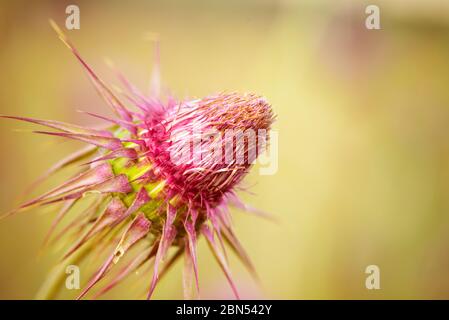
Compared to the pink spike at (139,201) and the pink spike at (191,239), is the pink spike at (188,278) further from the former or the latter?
the pink spike at (139,201)

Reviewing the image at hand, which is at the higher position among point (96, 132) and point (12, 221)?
point (96, 132)

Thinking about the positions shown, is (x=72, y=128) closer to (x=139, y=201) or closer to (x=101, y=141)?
(x=101, y=141)

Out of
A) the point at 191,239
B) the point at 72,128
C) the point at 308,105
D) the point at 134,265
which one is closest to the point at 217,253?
the point at 191,239

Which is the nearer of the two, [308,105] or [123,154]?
[123,154]

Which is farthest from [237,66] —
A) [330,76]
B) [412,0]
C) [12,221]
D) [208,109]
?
[208,109]

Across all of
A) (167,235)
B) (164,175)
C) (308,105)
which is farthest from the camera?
(308,105)

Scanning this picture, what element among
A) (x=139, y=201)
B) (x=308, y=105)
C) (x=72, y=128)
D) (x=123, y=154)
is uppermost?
(x=308, y=105)

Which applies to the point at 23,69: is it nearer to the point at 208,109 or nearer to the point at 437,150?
the point at 208,109

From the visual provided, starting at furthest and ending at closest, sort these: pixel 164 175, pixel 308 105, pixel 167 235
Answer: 1. pixel 308 105
2. pixel 164 175
3. pixel 167 235
